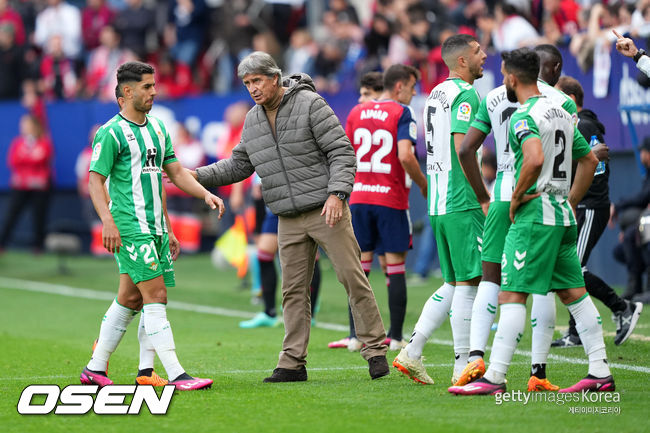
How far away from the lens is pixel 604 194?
9602mm

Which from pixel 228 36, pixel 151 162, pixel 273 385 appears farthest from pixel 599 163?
pixel 228 36

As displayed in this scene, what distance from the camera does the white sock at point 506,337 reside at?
22.4 ft

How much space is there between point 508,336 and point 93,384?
2888mm

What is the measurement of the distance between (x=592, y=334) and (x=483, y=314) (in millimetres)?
708

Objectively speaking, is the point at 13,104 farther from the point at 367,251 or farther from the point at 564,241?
the point at 564,241

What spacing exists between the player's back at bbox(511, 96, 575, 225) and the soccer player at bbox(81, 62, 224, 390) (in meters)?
2.17

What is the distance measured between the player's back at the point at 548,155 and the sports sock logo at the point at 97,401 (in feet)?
8.20

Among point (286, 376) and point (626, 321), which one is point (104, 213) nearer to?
point (286, 376)

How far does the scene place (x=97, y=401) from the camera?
6.95 meters

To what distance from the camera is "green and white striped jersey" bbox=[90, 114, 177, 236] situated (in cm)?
743

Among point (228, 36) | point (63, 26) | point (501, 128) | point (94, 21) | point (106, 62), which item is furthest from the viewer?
point (94, 21)

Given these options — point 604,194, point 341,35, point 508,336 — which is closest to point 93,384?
point 508,336

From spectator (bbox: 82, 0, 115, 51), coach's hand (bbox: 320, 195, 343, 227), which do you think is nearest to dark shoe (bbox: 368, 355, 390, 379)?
coach's hand (bbox: 320, 195, 343, 227)

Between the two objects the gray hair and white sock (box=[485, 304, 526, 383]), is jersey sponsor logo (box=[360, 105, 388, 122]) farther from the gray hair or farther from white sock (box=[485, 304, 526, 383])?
white sock (box=[485, 304, 526, 383])
